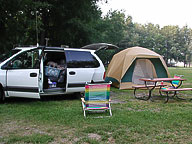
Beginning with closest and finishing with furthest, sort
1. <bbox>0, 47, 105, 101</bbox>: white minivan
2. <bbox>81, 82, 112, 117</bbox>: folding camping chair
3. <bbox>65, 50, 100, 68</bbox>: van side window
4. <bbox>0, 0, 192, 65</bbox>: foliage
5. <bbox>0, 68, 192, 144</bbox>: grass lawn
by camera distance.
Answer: <bbox>0, 68, 192, 144</bbox>: grass lawn
<bbox>81, 82, 112, 117</bbox>: folding camping chair
<bbox>0, 47, 105, 101</bbox>: white minivan
<bbox>65, 50, 100, 68</bbox>: van side window
<bbox>0, 0, 192, 65</bbox>: foliage

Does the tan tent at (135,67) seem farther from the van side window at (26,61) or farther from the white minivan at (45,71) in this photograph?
the van side window at (26,61)

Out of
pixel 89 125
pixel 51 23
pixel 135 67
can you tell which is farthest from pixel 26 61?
pixel 51 23

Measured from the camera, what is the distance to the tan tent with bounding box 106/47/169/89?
9.63 metres

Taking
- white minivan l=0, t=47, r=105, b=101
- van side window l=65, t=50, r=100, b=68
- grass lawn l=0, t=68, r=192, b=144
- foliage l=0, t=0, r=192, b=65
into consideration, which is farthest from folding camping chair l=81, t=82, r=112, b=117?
foliage l=0, t=0, r=192, b=65

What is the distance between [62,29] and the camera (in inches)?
555

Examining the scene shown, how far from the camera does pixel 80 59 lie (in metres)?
6.98

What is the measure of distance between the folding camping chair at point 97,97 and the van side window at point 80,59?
72.7 inches

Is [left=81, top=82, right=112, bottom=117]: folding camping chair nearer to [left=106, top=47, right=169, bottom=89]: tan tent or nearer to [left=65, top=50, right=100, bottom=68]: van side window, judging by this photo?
[left=65, top=50, right=100, bottom=68]: van side window

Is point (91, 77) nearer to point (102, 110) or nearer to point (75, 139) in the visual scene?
Result: point (102, 110)

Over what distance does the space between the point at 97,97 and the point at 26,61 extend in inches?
104

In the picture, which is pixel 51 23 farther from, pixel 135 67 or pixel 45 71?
pixel 45 71

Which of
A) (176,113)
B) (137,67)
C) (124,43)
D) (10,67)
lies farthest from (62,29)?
(124,43)

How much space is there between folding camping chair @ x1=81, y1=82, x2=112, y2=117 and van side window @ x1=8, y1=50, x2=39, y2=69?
198 cm

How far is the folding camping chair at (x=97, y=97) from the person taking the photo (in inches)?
200
